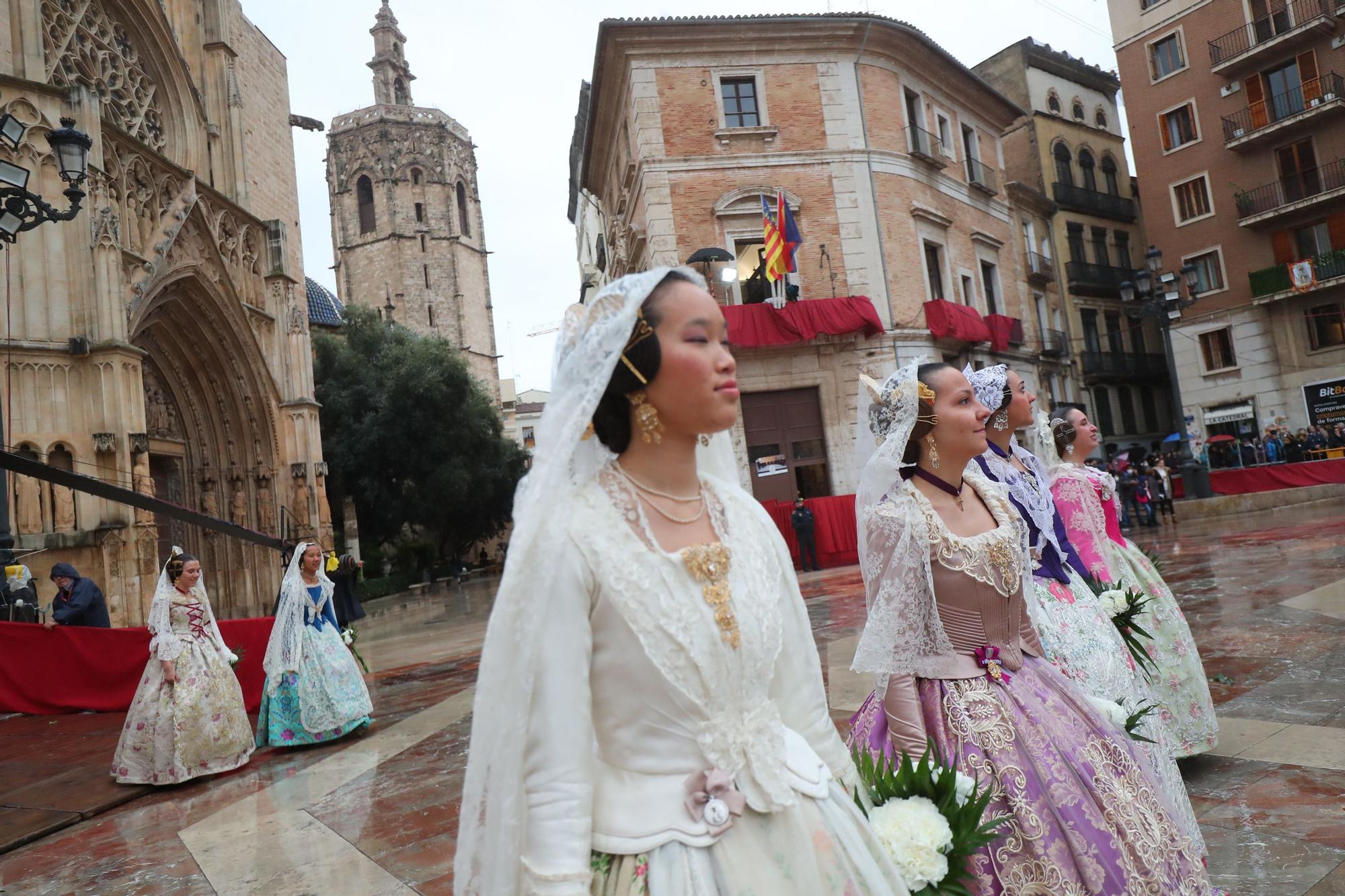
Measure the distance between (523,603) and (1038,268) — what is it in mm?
31993

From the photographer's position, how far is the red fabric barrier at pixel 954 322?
2205 cm

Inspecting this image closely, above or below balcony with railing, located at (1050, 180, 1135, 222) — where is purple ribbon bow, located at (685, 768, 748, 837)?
below

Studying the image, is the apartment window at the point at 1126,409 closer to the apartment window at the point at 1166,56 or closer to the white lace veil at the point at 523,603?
the apartment window at the point at 1166,56

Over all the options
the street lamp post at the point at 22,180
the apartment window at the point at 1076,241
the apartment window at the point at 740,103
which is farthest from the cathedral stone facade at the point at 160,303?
the apartment window at the point at 1076,241

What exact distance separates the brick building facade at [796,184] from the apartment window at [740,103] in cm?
4

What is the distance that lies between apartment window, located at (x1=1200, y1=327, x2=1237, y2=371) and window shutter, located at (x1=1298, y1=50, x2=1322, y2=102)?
23.3ft

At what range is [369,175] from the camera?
54312mm

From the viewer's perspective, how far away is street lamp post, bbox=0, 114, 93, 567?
7.34m

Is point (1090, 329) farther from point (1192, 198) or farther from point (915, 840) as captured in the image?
point (915, 840)

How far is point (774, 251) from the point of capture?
61.6 feet

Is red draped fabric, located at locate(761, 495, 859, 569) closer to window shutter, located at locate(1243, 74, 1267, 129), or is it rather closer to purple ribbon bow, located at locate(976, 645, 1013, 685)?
purple ribbon bow, located at locate(976, 645, 1013, 685)

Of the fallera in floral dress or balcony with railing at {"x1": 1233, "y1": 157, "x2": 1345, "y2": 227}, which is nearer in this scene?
the fallera in floral dress

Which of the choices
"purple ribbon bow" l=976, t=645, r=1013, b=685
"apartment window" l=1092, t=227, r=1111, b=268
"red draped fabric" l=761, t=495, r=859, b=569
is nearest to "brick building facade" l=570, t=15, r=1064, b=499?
"red draped fabric" l=761, t=495, r=859, b=569

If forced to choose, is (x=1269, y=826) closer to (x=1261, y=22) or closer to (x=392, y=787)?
(x=392, y=787)
